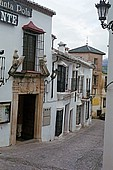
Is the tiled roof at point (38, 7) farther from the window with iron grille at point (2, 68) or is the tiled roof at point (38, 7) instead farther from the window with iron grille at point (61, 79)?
the window with iron grille at point (61, 79)

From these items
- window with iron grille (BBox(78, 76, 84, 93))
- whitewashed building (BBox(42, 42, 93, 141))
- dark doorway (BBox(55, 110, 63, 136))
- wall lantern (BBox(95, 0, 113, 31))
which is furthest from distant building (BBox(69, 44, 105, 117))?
wall lantern (BBox(95, 0, 113, 31))

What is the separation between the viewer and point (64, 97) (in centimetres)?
1977

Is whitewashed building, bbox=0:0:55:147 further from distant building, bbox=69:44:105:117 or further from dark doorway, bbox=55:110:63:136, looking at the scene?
distant building, bbox=69:44:105:117

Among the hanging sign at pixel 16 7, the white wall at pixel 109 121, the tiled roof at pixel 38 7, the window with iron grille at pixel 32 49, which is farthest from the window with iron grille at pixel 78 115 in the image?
the white wall at pixel 109 121

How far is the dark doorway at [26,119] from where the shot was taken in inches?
A: 648

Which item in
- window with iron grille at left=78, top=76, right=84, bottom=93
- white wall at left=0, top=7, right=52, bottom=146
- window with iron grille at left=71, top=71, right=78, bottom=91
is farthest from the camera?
window with iron grille at left=78, top=76, right=84, bottom=93

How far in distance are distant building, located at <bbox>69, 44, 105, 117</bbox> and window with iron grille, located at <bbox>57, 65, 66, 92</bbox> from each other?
17172 millimetres

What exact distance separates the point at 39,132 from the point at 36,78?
2790mm

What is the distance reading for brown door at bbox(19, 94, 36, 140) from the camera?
16438mm

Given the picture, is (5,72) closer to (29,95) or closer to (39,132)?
(29,95)

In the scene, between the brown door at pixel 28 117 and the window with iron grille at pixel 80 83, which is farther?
the window with iron grille at pixel 80 83

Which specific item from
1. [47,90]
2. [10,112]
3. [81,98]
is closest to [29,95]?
[47,90]

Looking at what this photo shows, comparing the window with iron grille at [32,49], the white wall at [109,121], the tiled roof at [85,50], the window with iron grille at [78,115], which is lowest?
the window with iron grille at [78,115]

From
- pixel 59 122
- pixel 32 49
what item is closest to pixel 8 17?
pixel 32 49
